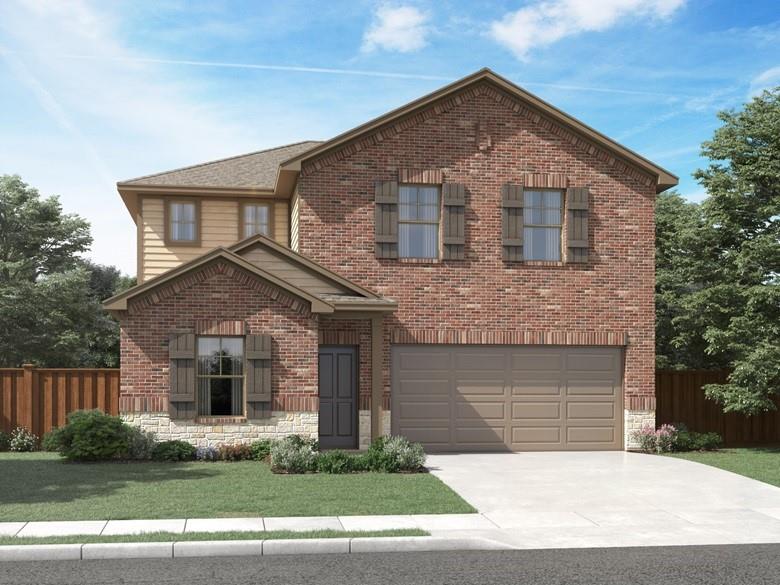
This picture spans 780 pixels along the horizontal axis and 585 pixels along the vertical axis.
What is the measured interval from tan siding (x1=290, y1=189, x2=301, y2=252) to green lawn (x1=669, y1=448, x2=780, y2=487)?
10069 millimetres

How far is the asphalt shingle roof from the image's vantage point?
2281cm

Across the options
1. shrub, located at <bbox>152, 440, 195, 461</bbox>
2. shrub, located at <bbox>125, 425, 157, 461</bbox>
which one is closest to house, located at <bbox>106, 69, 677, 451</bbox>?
shrub, located at <bbox>152, 440, 195, 461</bbox>

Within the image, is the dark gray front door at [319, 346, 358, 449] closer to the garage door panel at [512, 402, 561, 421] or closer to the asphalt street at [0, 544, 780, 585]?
the garage door panel at [512, 402, 561, 421]

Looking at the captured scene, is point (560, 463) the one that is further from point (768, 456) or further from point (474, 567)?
point (474, 567)

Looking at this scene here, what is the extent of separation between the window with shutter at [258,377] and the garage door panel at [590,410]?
7.32 meters

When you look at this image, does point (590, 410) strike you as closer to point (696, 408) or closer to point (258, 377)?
point (696, 408)

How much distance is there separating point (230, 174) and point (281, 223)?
2222 millimetres

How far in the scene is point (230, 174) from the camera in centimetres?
2406

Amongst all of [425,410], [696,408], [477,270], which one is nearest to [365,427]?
[425,410]

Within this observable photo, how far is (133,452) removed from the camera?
17.7 metres

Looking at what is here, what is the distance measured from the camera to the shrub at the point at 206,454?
704 inches

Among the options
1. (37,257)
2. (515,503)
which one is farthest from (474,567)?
(37,257)

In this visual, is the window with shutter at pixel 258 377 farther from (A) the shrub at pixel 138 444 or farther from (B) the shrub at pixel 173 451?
(A) the shrub at pixel 138 444

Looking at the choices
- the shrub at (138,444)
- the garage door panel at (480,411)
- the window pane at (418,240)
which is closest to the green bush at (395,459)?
the garage door panel at (480,411)
